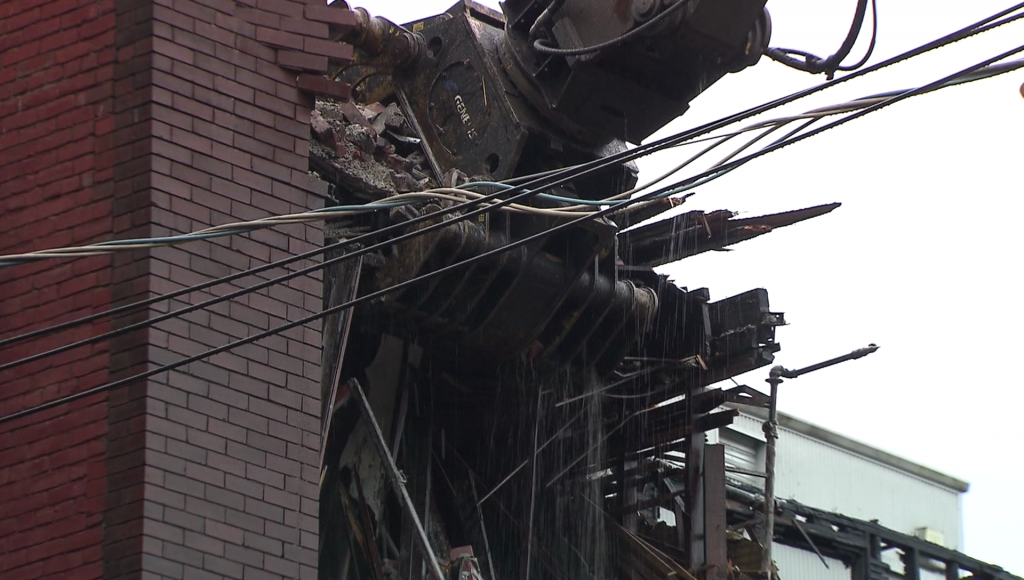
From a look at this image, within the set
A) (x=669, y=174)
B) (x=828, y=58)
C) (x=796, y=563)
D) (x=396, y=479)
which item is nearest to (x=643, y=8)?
(x=828, y=58)

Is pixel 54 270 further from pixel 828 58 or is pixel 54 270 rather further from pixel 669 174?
pixel 828 58

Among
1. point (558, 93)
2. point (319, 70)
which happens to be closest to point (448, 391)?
point (558, 93)

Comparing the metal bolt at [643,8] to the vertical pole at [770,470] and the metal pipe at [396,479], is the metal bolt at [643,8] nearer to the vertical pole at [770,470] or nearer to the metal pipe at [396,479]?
the metal pipe at [396,479]

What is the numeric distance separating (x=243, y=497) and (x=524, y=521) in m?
8.55

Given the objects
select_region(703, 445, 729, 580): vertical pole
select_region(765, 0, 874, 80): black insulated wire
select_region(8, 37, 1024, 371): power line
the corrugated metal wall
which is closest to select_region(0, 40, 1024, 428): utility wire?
select_region(8, 37, 1024, 371): power line

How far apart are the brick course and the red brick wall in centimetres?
1

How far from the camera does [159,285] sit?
8602 mm

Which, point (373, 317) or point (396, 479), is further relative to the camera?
point (373, 317)

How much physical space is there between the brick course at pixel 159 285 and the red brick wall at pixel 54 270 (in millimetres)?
12

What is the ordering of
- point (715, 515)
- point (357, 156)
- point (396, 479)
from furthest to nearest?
1. point (715, 515)
2. point (396, 479)
3. point (357, 156)

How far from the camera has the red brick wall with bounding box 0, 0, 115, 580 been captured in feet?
27.7

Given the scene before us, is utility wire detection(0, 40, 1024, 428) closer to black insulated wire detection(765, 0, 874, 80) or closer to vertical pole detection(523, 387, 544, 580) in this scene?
black insulated wire detection(765, 0, 874, 80)

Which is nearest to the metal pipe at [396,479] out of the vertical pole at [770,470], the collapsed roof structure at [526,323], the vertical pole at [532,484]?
the collapsed roof structure at [526,323]

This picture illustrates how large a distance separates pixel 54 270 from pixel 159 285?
73cm
